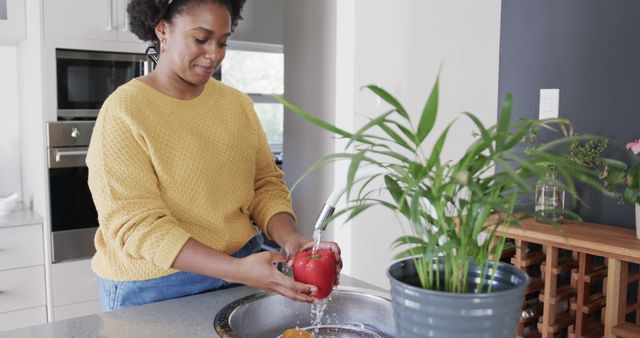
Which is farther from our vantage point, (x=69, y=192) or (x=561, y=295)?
(x=69, y=192)

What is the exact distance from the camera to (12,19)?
108 inches

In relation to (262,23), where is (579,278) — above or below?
below

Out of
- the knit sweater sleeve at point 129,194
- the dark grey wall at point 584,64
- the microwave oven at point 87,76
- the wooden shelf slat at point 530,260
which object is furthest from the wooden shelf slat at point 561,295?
the microwave oven at point 87,76

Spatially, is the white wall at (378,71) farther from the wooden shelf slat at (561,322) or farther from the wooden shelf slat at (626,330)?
the wooden shelf slat at (626,330)

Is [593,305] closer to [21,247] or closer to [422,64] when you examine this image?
[422,64]

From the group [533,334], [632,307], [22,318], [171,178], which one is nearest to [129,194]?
[171,178]

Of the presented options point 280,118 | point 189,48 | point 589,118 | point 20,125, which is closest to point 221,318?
point 189,48

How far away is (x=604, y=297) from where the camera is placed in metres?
2.06

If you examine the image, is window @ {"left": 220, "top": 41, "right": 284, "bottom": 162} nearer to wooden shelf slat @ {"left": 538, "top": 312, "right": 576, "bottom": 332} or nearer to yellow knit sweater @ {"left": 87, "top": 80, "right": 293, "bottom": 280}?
wooden shelf slat @ {"left": 538, "top": 312, "right": 576, "bottom": 332}

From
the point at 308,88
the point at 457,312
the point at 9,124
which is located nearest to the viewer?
the point at 457,312

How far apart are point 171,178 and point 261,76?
3.83 metres

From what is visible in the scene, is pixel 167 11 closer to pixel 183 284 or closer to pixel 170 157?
pixel 170 157

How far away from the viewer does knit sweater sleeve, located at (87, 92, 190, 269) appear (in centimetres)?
120

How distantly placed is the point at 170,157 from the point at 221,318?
14.3 inches
